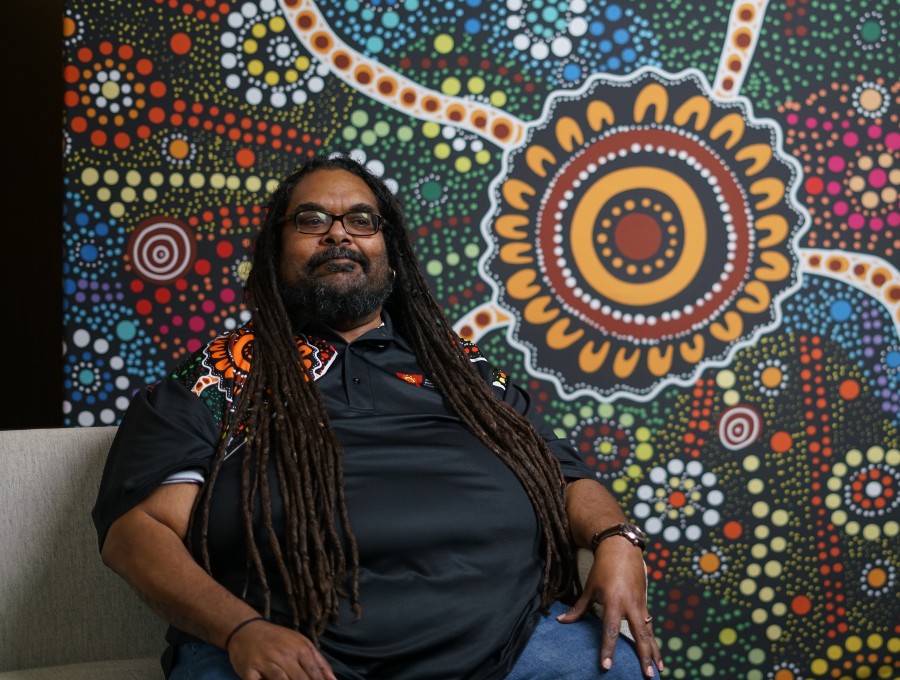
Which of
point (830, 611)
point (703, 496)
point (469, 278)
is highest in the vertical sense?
point (469, 278)

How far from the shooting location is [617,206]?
2518mm

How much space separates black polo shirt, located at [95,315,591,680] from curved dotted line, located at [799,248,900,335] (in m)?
1.32

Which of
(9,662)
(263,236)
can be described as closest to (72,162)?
(263,236)

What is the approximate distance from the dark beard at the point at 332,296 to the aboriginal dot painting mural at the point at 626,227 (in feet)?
1.63

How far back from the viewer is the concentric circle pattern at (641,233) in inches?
97.7

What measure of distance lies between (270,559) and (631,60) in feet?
5.64

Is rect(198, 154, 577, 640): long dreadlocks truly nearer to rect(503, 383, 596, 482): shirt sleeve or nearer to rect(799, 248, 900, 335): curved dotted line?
rect(503, 383, 596, 482): shirt sleeve

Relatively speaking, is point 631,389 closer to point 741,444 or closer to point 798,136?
point 741,444

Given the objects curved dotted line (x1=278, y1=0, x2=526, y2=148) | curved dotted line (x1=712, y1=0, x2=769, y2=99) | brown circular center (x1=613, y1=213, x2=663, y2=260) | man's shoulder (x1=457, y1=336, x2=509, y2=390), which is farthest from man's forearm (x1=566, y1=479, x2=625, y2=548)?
curved dotted line (x1=712, y1=0, x2=769, y2=99)

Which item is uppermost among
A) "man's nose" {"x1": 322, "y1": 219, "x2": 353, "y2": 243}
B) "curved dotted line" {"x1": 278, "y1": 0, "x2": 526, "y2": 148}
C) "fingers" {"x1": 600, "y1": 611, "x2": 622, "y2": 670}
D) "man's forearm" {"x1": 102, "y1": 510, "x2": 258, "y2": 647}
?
"curved dotted line" {"x1": 278, "y1": 0, "x2": 526, "y2": 148}

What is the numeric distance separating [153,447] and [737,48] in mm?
1945

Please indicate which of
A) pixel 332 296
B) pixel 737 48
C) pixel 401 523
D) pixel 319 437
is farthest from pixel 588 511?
pixel 737 48

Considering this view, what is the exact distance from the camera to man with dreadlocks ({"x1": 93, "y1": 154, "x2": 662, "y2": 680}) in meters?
1.50

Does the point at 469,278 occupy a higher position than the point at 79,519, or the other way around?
the point at 469,278
